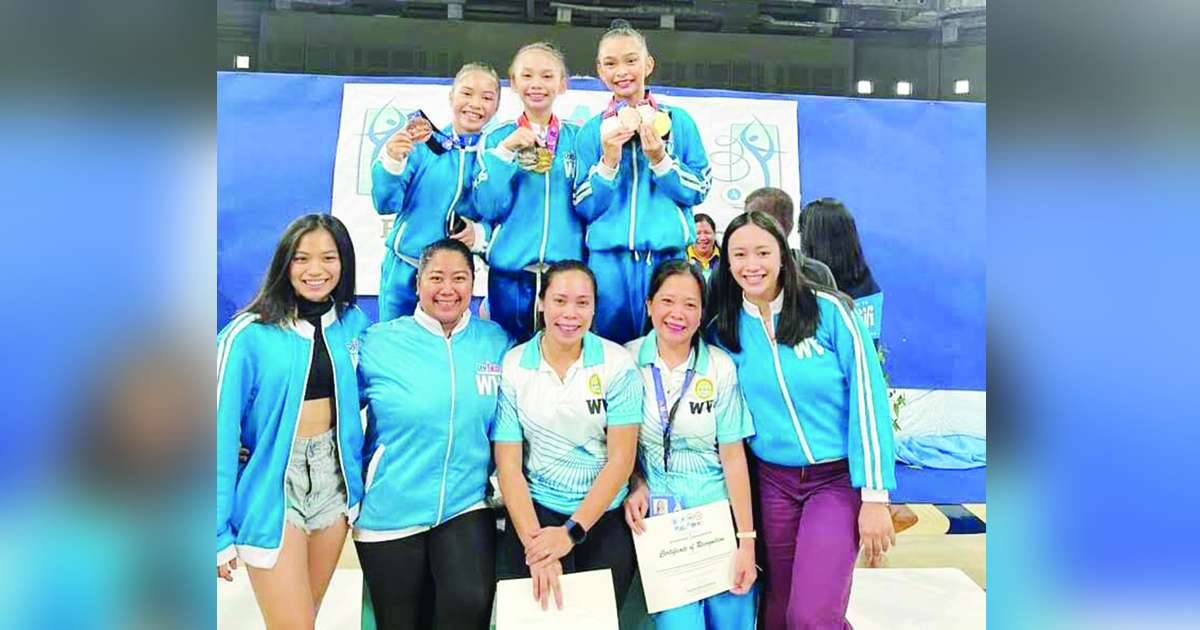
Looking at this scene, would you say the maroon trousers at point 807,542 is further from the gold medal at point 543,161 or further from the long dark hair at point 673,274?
the gold medal at point 543,161

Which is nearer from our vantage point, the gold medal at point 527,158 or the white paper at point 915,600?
the gold medal at point 527,158

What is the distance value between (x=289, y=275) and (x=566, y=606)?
2.95 ft

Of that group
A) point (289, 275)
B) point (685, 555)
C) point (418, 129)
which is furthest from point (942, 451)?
point (289, 275)

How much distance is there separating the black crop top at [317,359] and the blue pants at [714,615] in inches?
33.9

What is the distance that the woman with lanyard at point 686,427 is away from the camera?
1.68m

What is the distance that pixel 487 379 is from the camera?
5.41ft

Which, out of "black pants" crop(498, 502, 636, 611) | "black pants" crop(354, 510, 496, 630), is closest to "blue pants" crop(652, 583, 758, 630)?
"black pants" crop(498, 502, 636, 611)

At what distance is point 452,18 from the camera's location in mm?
1564

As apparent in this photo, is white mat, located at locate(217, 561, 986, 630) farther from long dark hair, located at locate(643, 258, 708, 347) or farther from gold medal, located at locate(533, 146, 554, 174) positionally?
gold medal, located at locate(533, 146, 554, 174)

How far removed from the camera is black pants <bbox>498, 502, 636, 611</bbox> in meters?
1.67

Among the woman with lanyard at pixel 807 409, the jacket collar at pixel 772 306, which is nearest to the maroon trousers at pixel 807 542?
the woman with lanyard at pixel 807 409
